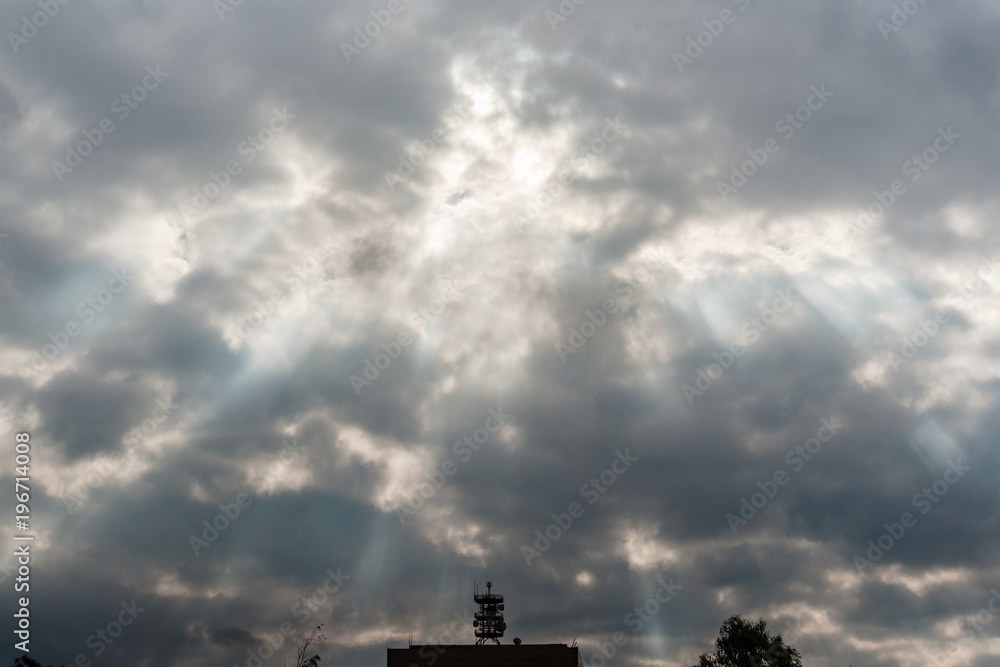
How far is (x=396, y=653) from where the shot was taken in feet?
200

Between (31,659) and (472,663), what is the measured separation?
36041 millimetres

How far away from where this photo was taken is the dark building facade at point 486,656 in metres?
60.7

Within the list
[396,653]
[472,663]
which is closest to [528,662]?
[472,663]

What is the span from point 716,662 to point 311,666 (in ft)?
160

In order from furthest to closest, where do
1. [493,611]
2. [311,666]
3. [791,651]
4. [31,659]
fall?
1. [493,611]
2. [791,651]
3. [31,659]
4. [311,666]

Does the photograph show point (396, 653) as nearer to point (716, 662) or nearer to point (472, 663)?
point (472, 663)

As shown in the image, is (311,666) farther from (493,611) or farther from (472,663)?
(493,611)

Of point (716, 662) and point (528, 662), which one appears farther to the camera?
point (716, 662)

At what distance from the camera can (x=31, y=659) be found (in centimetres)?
5850

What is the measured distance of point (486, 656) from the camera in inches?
2422

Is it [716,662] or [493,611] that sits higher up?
[493,611]

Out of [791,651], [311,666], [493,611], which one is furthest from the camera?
[493,611]

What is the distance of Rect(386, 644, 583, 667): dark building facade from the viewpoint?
60.7 m

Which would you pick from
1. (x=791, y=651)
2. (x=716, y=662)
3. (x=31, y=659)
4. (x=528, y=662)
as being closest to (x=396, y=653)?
(x=528, y=662)
